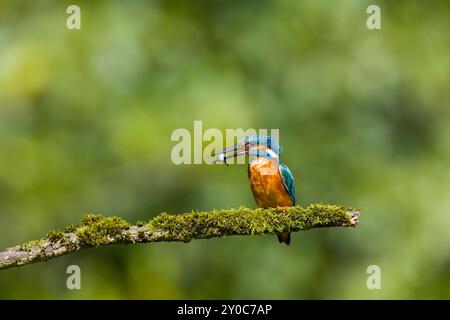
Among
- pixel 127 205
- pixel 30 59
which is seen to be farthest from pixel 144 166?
pixel 30 59

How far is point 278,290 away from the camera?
8258mm

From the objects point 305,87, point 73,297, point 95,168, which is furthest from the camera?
point 305,87

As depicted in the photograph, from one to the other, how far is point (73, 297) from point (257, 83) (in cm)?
309

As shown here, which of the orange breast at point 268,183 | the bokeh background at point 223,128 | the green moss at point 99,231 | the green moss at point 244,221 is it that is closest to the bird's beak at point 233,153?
the orange breast at point 268,183

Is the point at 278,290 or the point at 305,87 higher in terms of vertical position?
the point at 305,87

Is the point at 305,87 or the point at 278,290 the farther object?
the point at 305,87

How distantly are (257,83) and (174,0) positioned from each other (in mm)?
1319

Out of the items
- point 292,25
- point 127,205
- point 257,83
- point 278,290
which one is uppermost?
point 292,25

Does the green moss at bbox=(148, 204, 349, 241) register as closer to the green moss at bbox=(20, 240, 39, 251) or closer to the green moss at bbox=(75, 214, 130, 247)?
the green moss at bbox=(75, 214, 130, 247)

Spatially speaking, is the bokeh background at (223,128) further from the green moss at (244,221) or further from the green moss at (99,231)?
the green moss at (99,231)

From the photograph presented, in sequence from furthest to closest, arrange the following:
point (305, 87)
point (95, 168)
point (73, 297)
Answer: point (305, 87)
point (95, 168)
point (73, 297)

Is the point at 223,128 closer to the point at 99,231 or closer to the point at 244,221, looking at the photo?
the point at 244,221

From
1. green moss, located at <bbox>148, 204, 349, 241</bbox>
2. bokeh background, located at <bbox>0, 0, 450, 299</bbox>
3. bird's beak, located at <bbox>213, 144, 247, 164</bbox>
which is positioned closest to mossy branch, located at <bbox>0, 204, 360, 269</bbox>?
green moss, located at <bbox>148, 204, 349, 241</bbox>

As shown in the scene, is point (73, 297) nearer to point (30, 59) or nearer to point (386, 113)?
point (30, 59)
